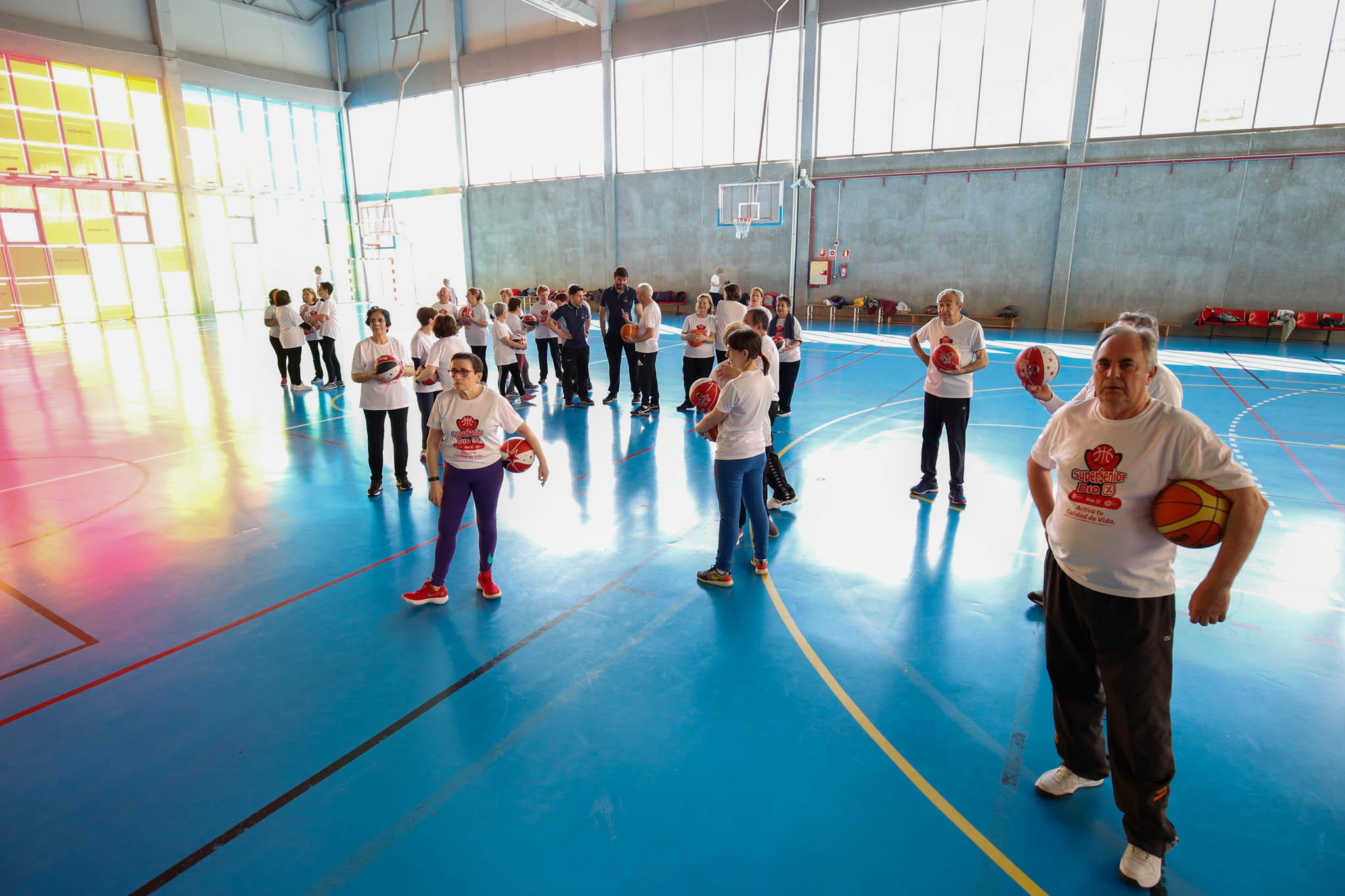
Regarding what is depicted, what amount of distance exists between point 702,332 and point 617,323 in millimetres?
2217

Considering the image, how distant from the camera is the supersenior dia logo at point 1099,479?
280 cm

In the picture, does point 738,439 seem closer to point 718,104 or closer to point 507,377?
point 507,377

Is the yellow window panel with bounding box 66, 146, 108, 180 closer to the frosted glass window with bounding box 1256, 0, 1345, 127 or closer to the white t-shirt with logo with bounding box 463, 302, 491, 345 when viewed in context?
the white t-shirt with logo with bounding box 463, 302, 491, 345

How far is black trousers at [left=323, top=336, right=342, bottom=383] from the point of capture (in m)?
14.2

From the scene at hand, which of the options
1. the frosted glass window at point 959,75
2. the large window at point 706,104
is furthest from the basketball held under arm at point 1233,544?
the large window at point 706,104

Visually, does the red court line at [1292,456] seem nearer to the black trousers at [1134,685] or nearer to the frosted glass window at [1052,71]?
the black trousers at [1134,685]

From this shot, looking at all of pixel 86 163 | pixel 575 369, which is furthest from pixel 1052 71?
pixel 86 163

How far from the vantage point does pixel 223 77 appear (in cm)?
2942

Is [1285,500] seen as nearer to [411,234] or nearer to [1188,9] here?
[1188,9]

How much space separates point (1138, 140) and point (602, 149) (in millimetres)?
18981

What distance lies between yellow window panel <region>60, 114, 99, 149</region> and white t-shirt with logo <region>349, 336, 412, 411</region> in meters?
27.8

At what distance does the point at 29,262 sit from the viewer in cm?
2516

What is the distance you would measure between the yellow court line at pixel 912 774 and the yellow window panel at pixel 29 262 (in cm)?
3197

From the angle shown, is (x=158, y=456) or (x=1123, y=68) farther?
(x=1123, y=68)
